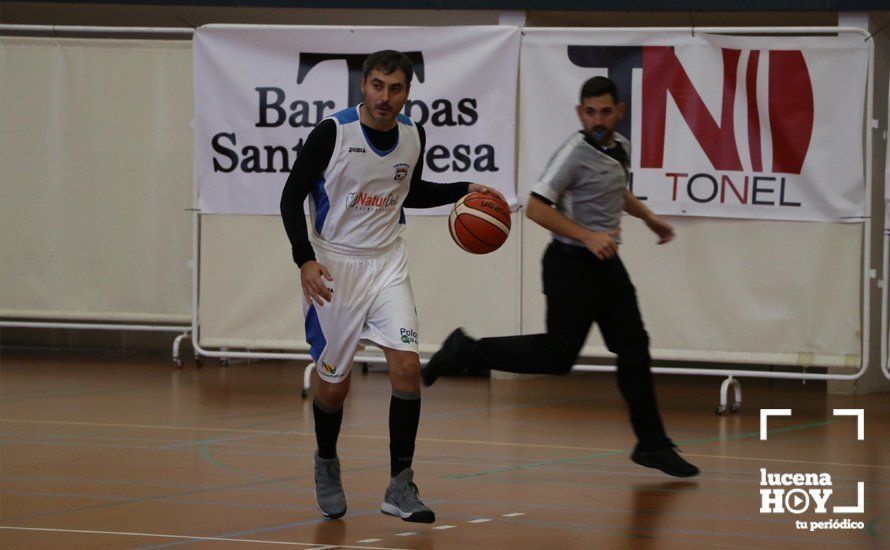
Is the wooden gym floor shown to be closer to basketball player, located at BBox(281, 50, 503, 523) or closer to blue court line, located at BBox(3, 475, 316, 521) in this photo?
blue court line, located at BBox(3, 475, 316, 521)

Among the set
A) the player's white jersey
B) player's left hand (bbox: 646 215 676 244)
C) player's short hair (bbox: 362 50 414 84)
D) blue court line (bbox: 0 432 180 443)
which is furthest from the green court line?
player's short hair (bbox: 362 50 414 84)

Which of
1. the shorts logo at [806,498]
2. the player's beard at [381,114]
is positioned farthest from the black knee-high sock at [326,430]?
the shorts logo at [806,498]

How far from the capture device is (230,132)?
35.5ft

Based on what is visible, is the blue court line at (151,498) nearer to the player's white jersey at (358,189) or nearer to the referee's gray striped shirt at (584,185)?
the player's white jersey at (358,189)

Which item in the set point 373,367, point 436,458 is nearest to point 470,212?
point 436,458

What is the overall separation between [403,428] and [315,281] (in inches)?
31.4

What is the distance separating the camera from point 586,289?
22.6 feet

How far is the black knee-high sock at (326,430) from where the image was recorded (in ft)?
19.6

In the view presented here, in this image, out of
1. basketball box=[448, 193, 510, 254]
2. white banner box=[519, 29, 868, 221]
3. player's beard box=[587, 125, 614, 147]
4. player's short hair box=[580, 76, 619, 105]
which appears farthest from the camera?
white banner box=[519, 29, 868, 221]

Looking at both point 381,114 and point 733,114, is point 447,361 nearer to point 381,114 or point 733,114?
point 381,114

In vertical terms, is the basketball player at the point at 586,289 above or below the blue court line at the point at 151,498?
above

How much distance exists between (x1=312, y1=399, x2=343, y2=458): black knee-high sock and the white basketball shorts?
0.80 ft

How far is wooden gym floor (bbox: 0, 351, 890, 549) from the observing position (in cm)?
558

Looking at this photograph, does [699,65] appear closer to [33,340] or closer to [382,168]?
→ [382,168]
